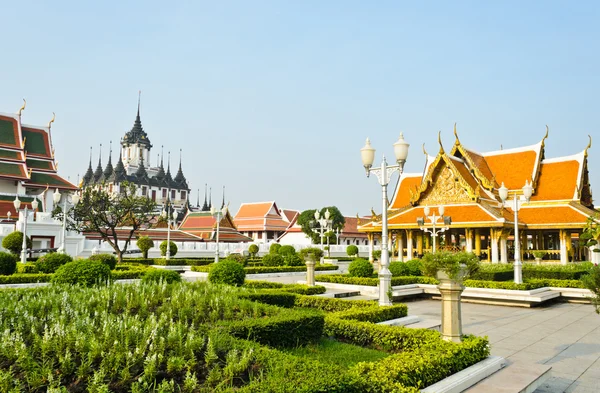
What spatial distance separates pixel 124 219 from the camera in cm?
2455

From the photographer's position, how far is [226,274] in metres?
12.7

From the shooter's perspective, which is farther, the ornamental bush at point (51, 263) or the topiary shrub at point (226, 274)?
the ornamental bush at point (51, 263)

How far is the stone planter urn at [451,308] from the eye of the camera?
6.25 m

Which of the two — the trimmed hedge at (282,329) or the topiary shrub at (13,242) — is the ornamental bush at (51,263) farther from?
the trimmed hedge at (282,329)

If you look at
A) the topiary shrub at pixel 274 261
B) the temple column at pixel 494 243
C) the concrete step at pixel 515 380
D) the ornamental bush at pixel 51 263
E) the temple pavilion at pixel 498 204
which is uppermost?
the temple pavilion at pixel 498 204

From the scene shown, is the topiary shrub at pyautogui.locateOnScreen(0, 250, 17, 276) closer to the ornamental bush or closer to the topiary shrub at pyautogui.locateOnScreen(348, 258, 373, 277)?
the ornamental bush

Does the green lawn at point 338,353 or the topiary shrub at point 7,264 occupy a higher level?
the topiary shrub at point 7,264

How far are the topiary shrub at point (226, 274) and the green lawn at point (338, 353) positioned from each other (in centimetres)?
633

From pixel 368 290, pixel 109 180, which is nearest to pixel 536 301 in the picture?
pixel 368 290

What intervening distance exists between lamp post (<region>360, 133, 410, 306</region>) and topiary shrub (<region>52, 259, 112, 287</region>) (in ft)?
21.8

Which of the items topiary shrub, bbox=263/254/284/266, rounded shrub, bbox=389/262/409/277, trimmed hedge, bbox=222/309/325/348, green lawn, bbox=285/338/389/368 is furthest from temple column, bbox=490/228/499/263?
trimmed hedge, bbox=222/309/325/348

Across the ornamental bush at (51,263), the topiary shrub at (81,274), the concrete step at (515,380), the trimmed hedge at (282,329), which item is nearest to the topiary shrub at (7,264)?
the ornamental bush at (51,263)

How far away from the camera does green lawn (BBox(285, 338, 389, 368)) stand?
18.8 ft

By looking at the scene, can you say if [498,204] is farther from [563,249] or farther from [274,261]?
[274,261]
